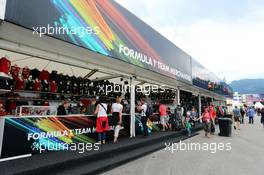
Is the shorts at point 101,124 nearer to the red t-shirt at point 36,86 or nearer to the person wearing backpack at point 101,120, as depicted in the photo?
the person wearing backpack at point 101,120

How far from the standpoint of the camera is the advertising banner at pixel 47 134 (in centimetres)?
458

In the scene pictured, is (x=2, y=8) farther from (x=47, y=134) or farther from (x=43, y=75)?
(x=43, y=75)

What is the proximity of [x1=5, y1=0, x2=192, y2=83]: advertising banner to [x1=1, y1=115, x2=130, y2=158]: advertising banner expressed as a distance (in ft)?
6.86

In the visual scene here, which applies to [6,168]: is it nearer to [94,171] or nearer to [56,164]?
[56,164]

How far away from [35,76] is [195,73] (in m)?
10.2

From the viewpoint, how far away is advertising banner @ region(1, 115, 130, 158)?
4.58m

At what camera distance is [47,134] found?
5.27 m

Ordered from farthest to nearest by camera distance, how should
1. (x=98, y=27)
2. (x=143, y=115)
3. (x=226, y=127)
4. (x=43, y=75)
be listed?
1. (x=226, y=127)
2. (x=143, y=115)
3. (x=43, y=75)
4. (x=98, y=27)

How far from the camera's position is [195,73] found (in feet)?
46.1

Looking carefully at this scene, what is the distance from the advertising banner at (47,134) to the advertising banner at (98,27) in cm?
209

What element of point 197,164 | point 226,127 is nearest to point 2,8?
point 197,164

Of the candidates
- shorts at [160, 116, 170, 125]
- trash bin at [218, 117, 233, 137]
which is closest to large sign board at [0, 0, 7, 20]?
shorts at [160, 116, 170, 125]

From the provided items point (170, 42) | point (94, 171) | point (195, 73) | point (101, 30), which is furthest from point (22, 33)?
point (195, 73)

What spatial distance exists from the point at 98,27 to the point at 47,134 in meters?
3.08
